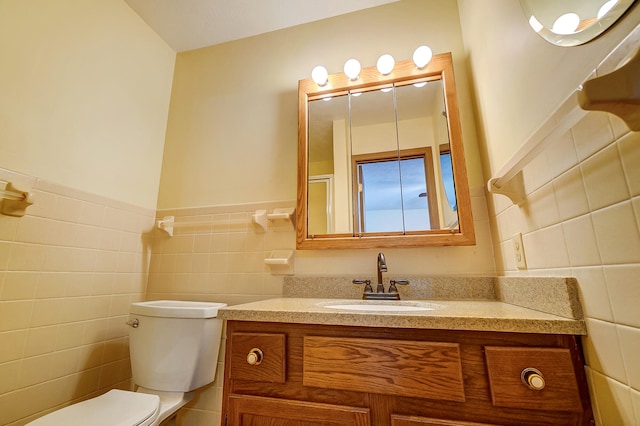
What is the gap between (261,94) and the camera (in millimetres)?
1664

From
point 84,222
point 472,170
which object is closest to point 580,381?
point 472,170

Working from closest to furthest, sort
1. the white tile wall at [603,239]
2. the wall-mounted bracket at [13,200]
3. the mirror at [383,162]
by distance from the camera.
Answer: the white tile wall at [603,239] < the wall-mounted bracket at [13,200] < the mirror at [383,162]

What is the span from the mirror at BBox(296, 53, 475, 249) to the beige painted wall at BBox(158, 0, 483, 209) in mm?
122

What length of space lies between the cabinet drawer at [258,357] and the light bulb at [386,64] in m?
1.31

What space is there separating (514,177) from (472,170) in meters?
0.39

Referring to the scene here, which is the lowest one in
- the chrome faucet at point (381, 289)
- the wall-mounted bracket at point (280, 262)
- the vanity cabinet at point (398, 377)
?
the vanity cabinet at point (398, 377)

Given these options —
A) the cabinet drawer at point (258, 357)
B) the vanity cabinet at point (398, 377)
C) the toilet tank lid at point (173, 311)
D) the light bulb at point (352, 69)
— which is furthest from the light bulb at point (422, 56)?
the toilet tank lid at point (173, 311)

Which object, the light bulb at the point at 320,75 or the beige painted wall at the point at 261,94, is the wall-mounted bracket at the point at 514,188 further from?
the light bulb at the point at 320,75

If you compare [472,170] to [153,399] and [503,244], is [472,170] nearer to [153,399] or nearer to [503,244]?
[503,244]

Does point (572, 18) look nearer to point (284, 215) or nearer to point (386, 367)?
point (386, 367)

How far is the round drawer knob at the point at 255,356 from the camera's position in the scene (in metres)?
0.78

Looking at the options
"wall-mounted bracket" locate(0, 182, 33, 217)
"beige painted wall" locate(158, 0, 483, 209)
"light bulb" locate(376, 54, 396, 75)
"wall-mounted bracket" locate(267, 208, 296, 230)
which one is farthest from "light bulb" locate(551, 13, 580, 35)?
"wall-mounted bracket" locate(0, 182, 33, 217)

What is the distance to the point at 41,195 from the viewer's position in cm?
113

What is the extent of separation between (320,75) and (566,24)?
1055mm
